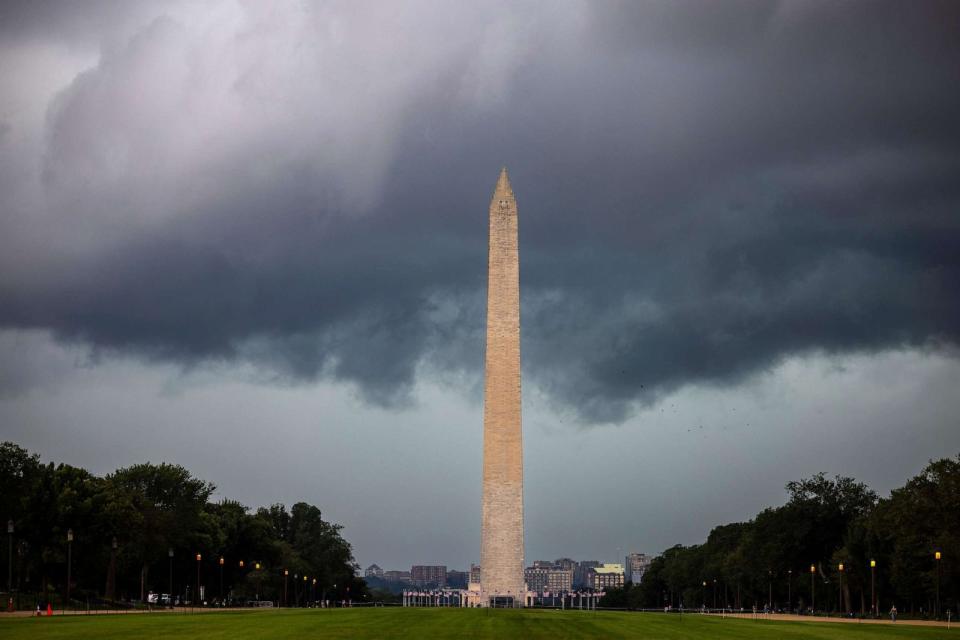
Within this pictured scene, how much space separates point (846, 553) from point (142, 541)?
5156cm

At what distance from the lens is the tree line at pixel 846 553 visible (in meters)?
71.1

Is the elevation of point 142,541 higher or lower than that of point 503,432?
lower

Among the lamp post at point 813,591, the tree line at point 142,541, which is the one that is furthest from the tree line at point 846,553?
the tree line at point 142,541

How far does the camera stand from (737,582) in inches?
4902

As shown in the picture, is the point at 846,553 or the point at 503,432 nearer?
the point at 503,432

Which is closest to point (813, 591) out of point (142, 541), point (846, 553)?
point (846, 553)

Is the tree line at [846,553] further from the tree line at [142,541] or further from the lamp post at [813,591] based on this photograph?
the tree line at [142,541]

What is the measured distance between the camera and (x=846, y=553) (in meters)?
90.6

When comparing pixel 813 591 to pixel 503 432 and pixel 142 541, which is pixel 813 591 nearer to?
pixel 503 432

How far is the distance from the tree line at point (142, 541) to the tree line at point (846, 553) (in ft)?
147

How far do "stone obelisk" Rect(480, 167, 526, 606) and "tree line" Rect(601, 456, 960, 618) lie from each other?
22515 mm

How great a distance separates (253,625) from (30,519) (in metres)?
38.0

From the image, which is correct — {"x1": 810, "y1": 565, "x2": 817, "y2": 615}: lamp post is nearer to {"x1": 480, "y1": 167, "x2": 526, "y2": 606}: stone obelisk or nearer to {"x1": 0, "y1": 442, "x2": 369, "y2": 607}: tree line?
{"x1": 480, "y1": 167, "x2": 526, "y2": 606}: stone obelisk

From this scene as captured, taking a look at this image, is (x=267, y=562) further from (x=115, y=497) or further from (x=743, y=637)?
(x=743, y=637)
